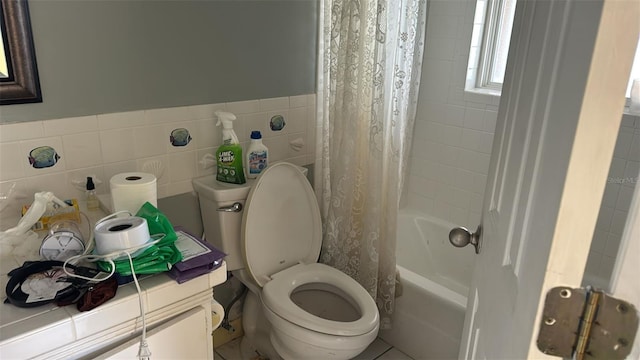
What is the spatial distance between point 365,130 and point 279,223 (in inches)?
20.8

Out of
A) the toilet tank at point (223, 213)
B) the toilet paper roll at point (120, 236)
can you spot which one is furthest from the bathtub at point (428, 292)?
the toilet paper roll at point (120, 236)

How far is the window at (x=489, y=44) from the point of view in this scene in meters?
2.14

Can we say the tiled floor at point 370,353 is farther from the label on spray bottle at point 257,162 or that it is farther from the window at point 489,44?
the window at point 489,44

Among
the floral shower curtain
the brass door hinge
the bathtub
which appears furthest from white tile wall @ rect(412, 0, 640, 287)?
the brass door hinge


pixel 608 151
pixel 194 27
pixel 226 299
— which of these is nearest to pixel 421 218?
pixel 226 299

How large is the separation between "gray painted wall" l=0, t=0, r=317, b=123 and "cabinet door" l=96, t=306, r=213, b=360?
764 mm

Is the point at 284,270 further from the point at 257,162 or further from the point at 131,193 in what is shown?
the point at 131,193

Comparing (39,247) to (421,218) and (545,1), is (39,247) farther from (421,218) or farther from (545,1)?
(421,218)

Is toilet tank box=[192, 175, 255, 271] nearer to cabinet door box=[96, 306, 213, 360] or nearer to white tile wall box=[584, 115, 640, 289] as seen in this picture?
cabinet door box=[96, 306, 213, 360]

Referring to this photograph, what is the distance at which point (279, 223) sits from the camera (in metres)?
1.85

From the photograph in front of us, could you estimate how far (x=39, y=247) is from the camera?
3.78 ft

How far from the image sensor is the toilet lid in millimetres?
1763

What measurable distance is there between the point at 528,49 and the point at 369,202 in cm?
127

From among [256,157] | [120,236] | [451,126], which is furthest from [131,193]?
[451,126]
